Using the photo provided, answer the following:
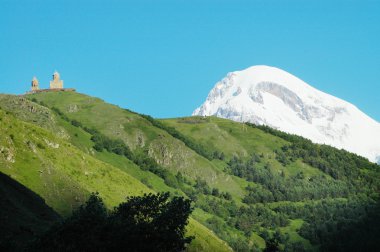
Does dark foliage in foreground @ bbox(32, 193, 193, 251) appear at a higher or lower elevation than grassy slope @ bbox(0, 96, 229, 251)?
lower

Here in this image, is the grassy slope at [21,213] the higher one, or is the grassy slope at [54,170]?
the grassy slope at [54,170]

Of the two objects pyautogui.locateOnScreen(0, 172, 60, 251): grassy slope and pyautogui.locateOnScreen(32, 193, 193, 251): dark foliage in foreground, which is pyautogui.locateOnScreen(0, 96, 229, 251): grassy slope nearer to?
pyautogui.locateOnScreen(0, 172, 60, 251): grassy slope

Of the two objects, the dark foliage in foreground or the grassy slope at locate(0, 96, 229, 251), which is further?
the grassy slope at locate(0, 96, 229, 251)

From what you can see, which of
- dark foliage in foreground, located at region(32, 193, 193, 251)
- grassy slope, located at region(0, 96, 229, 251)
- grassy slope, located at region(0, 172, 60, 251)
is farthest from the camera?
grassy slope, located at region(0, 96, 229, 251)

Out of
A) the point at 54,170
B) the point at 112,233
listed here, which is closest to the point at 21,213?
the point at 54,170

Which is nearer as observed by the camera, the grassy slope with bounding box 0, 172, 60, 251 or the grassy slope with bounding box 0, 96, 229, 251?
the grassy slope with bounding box 0, 172, 60, 251

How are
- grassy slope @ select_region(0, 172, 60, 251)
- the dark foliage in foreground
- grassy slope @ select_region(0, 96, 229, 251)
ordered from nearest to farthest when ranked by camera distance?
the dark foliage in foreground, grassy slope @ select_region(0, 172, 60, 251), grassy slope @ select_region(0, 96, 229, 251)

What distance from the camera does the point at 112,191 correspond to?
557 ft

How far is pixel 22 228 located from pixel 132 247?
40.9 m

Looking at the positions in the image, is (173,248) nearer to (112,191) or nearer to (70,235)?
(70,235)

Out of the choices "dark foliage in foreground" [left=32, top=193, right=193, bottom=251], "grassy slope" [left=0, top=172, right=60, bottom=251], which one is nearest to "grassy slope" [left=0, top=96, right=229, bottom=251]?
"grassy slope" [left=0, top=172, right=60, bottom=251]

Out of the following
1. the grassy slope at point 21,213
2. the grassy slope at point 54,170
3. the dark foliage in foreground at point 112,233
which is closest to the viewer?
the dark foliage in foreground at point 112,233

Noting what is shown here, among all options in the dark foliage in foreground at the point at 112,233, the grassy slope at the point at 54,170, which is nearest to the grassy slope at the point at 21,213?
the grassy slope at the point at 54,170

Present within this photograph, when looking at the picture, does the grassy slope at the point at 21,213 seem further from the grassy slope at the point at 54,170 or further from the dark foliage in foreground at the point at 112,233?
the dark foliage in foreground at the point at 112,233
